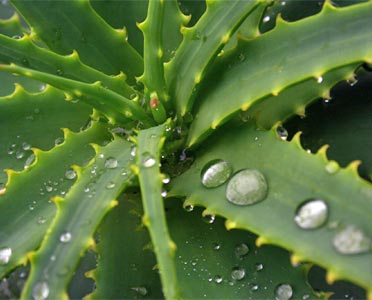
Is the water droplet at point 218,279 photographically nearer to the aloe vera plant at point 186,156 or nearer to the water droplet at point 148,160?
the aloe vera plant at point 186,156

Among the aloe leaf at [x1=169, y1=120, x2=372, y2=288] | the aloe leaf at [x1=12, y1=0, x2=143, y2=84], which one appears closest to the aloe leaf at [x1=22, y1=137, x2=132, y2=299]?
the aloe leaf at [x1=169, y1=120, x2=372, y2=288]

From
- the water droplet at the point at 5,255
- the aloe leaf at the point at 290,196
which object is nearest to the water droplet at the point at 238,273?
the aloe leaf at the point at 290,196

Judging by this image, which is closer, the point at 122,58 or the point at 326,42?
the point at 326,42

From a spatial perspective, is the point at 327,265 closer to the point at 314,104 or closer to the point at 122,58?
the point at 314,104

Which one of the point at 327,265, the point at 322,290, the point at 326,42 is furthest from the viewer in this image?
the point at 322,290

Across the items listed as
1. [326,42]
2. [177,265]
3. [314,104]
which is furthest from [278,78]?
[177,265]

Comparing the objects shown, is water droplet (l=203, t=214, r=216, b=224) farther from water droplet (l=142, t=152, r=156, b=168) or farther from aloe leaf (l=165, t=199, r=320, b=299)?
water droplet (l=142, t=152, r=156, b=168)
